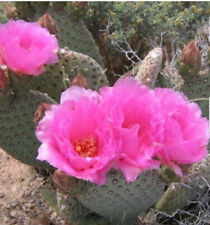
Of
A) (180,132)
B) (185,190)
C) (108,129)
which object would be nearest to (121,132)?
(108,129)

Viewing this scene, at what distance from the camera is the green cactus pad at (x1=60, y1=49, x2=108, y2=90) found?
1716 millimetres

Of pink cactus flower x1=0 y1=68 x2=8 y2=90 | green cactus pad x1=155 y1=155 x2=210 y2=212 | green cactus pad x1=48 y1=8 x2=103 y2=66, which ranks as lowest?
green cactus pad x1=155 y1=155 x2=210 y2=212

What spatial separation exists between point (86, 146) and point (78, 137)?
30 mm

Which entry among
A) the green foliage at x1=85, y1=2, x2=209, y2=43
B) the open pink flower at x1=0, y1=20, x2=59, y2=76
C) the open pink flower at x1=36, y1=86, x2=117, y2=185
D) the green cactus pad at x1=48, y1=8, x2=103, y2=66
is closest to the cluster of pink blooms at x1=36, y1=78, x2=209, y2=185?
the open pink flower at x1=36, y1=86, x2=117, y2=185

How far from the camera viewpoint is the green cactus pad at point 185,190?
1.63 m

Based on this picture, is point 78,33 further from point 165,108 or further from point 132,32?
point 165,108

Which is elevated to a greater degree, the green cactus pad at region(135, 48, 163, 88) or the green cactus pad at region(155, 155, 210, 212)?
the green cactus pad at region(135, 48, 163, 88)

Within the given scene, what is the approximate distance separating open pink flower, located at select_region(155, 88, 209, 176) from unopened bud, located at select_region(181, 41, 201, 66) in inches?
22.2

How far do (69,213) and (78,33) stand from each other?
1051mm

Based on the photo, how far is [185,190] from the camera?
1658 mm

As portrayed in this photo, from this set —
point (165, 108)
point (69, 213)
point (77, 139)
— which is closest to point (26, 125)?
point (69, 213)

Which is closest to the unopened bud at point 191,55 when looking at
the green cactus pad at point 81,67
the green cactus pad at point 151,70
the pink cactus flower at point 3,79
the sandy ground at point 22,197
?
the green cactus pad at point 151,70

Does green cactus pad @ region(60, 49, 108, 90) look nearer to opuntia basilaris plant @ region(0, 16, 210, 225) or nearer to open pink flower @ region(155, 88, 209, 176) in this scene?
opuntia basilaris plant @ region(0, 16, 210, 225)

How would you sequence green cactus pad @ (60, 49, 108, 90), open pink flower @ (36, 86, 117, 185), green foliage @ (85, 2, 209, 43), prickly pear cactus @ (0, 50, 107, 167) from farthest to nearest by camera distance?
green foliage @ (85, 2, 209, 43)
green cactus pad @ (60, 49, 108, 90)
prickly pear cactus @ (0, 50, 107, 167)
open pink flower @ (36, 86, 117, 185)
